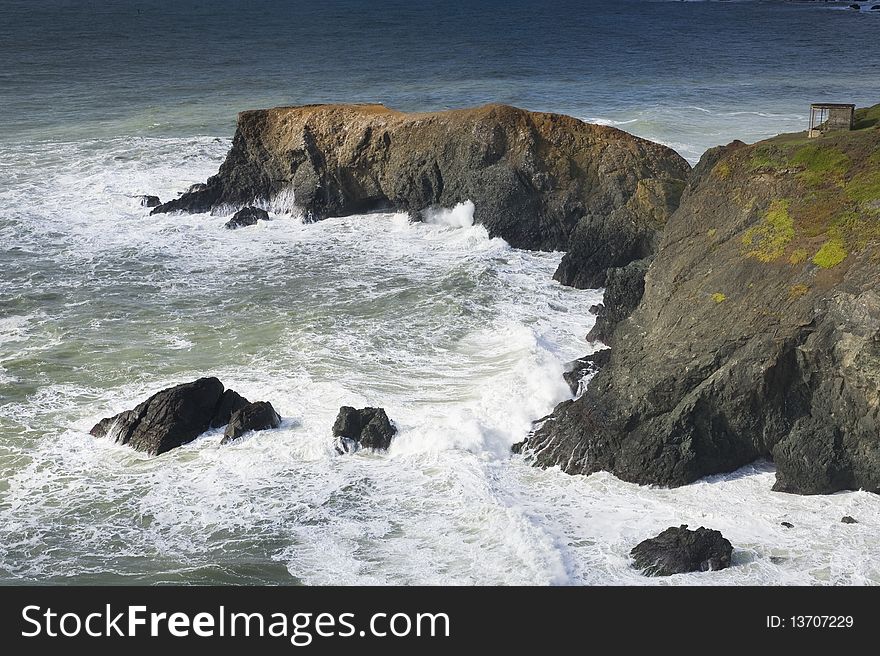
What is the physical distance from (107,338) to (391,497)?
12.5 m

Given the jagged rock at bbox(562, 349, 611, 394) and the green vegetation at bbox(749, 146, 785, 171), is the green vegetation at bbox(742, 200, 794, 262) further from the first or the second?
the jagged rock at bbox(562, 349, 611, 394)

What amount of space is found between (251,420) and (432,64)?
222ft

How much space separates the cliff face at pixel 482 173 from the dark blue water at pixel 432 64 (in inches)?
606

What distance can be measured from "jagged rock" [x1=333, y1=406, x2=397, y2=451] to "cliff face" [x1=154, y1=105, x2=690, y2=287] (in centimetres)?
1186

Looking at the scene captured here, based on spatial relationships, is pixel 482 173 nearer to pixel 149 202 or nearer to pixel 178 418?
pixel 149 202

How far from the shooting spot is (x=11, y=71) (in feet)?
274

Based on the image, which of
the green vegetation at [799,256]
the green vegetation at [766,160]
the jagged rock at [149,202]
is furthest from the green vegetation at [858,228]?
the jagged rock at [149,202]

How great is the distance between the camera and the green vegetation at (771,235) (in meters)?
24.2

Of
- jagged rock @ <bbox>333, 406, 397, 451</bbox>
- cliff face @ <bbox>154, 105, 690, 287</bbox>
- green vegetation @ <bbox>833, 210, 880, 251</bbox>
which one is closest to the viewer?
green vegetation @ <bbox>833, 210, 880, 251</bbox>

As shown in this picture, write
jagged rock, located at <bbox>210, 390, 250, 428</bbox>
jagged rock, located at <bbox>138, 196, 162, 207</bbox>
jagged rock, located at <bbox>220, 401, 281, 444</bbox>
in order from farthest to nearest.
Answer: jagged rock, located at <bbox>138, 196, 162, 207</bbox> → jagged rock, located at <bbox>210, 390, 250, 428</bbox> → jagged rock, located at <bbox>220, 401, 281, 444</bbox>

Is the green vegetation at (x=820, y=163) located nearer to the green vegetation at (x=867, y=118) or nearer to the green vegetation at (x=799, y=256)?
the green vegetation at (x=867, y=118)

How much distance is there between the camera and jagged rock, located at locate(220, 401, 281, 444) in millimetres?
24891

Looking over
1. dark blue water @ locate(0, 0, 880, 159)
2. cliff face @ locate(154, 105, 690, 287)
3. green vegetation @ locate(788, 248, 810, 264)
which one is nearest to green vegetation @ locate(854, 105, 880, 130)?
green vegetation @ locate(788, 248, 810, 264)

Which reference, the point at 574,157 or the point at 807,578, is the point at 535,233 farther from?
the point at 807,578
